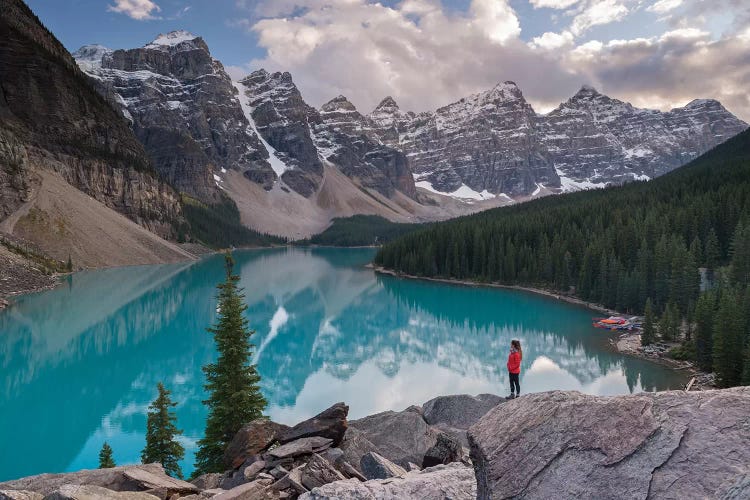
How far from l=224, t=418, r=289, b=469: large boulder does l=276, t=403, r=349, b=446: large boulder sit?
541 millimetres

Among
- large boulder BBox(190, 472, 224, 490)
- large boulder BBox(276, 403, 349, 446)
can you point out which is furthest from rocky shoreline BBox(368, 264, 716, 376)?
large boulder BBox(190, 472, 224, 490)

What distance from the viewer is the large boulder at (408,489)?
22.6 ft

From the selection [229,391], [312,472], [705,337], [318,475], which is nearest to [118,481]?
[312,472]

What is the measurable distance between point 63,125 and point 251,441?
136219 millimetres

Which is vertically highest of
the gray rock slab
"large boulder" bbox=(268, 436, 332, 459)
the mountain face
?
the mountain face

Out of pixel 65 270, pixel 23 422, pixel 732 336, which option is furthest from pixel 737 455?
pixel 65 270

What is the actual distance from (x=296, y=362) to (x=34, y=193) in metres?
80.5

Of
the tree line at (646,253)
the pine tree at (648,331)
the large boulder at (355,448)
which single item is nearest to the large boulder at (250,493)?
the large boulder at (355,448)

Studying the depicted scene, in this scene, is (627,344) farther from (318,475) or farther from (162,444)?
(318,475)

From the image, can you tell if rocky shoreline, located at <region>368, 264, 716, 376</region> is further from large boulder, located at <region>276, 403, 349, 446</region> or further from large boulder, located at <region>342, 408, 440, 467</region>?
large boulder, located at <region>276, 403, 349, 446</region>

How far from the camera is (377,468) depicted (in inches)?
370

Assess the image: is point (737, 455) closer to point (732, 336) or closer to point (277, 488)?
point (277, 488)

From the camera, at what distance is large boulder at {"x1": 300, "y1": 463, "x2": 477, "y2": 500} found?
272 inches

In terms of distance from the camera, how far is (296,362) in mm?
41656
